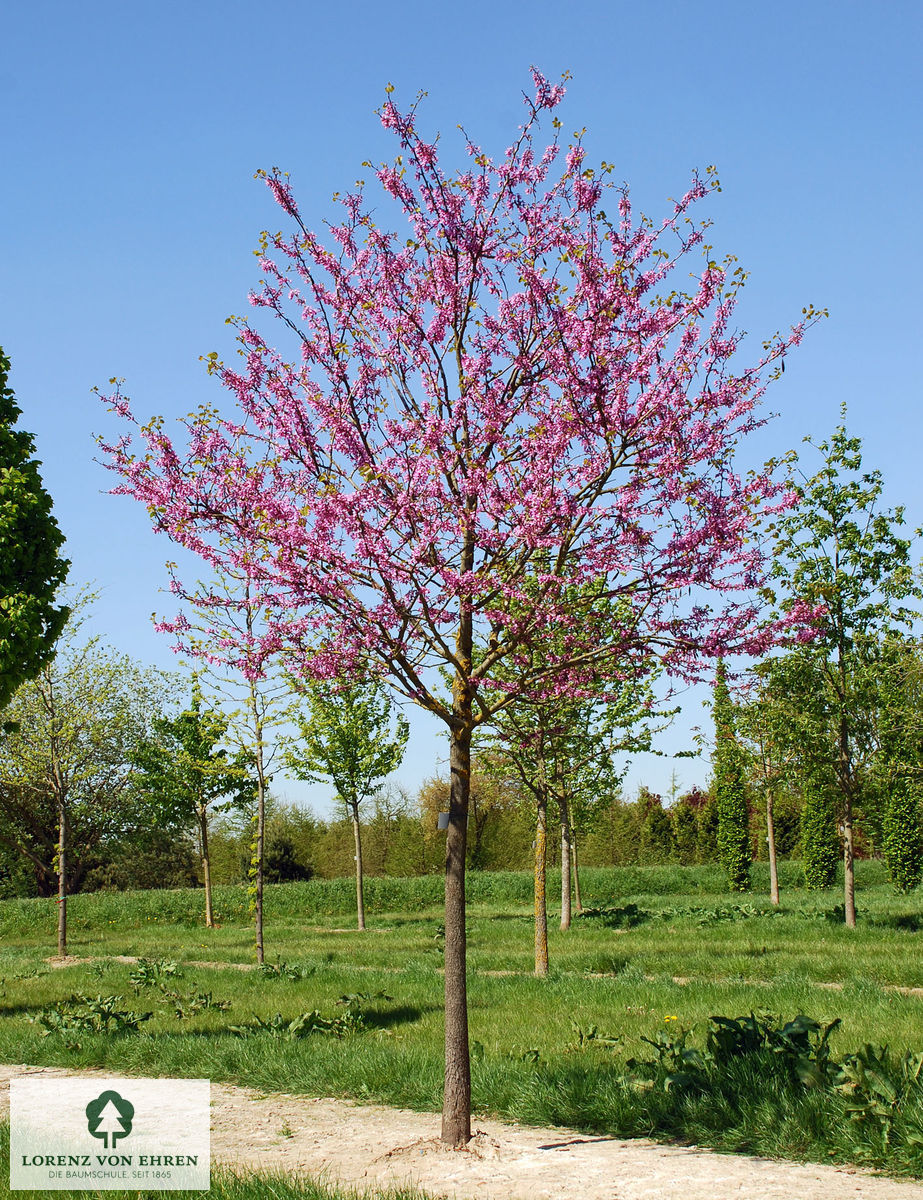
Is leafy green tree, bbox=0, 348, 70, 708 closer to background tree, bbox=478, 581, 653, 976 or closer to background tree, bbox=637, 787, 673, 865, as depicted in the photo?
background tree, bbox=478, 581, 653, 976

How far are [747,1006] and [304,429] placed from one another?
7756mm

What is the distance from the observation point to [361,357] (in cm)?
689

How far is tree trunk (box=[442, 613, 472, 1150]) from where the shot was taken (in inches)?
246

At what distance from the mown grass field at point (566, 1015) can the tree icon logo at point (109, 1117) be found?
1.00 meters

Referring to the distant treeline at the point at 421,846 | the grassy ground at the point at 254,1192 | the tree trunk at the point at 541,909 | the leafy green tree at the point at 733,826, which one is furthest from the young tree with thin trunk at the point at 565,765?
the distant treeline at the point at 421,846

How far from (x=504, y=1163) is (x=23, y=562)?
1037cm

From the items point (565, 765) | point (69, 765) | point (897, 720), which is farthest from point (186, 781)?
point (897, 720)

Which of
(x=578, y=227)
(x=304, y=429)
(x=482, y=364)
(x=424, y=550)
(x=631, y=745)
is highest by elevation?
(x=578, y=227)

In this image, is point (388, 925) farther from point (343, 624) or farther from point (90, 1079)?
point (343, 624)

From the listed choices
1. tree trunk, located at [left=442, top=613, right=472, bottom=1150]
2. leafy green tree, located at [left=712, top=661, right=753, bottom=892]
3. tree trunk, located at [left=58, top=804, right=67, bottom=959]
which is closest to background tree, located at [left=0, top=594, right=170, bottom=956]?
tree trunk, located at [left=58, top=804, right=67, bottom=959]

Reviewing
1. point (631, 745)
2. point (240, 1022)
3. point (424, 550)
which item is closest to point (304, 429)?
point (424, 550)

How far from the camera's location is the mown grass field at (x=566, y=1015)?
6.17 m

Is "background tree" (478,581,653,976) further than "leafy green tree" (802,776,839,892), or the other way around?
"leafy green tree" (802,776,839,892)

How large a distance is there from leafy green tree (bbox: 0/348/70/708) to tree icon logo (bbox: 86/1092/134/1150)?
615cm
